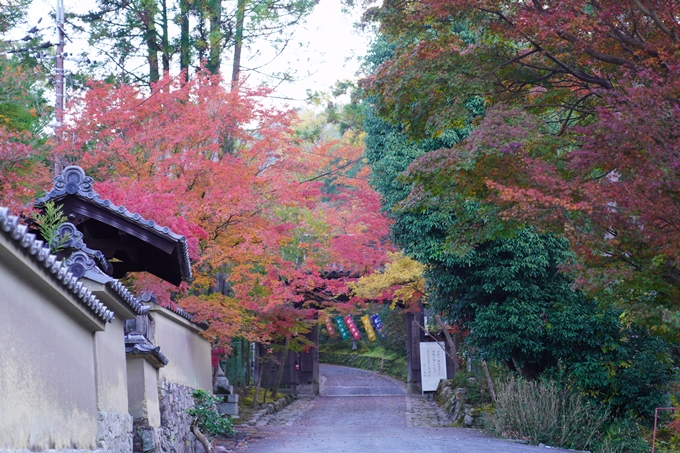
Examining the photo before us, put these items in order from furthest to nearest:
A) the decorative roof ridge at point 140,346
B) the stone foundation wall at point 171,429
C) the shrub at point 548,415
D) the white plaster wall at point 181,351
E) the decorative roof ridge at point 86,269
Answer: the shrub at point 548,415, the white plaster wall at point 181,351, the decorative roof ridge at point 140,346, the stone foundation wall at point 171,429, the decorative roof ridge at point 86,269

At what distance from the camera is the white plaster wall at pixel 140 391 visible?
912 cm

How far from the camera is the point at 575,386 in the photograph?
46.7ft

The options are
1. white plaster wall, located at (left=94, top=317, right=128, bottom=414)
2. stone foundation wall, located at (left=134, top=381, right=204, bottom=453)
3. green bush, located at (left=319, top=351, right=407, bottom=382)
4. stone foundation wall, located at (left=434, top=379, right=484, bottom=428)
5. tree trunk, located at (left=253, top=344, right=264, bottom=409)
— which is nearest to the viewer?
white plaster wall, located at (left=94, top=317, right=128, bottom=414)

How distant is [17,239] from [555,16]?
22.1 feet

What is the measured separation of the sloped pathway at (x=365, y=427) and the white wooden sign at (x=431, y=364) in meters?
0.96

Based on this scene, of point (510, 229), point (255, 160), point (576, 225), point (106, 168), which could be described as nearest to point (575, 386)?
point (510, 229)

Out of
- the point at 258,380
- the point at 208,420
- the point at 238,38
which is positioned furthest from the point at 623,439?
the point at 238,38

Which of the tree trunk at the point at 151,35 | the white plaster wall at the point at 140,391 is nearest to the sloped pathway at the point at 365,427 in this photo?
the white plaster wall at the point at 140,391

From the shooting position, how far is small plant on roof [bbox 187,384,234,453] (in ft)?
38.1

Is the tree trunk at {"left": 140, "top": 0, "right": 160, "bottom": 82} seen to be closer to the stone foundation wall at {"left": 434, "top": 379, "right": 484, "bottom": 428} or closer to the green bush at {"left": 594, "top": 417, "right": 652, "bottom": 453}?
the stone foundation wall at {"left": 434, "top": 379, "right": 484, "bottom": 428}

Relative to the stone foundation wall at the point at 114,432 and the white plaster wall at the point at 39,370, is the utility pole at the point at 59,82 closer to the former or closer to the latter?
the stone foundation wall at the point at 114,432

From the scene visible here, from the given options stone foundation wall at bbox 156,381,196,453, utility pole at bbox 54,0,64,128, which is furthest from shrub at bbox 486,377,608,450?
utility pole at bbox 54,0,64,128

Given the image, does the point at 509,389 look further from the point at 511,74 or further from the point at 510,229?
the point at 511,74

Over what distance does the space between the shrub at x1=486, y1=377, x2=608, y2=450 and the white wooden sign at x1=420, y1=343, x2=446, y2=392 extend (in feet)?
33.8
